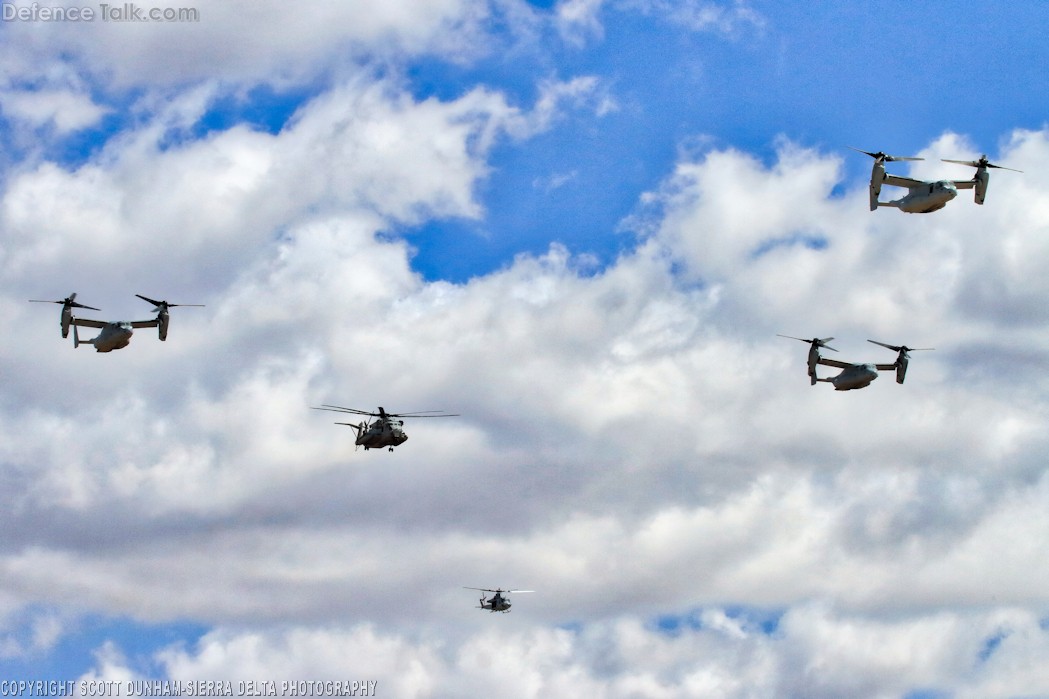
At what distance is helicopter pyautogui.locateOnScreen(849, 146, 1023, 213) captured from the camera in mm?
187750

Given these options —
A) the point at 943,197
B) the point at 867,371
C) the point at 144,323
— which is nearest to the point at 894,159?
the point at 943,197

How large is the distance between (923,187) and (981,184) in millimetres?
9193

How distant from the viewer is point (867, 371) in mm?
199375

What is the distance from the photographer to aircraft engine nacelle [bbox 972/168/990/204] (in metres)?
192

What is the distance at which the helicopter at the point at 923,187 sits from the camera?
188 metres

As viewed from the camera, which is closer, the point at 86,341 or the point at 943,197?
the point at 943,197

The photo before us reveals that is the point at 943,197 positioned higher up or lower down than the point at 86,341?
higher up

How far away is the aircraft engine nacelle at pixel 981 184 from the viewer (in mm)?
192500

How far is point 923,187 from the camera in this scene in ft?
621

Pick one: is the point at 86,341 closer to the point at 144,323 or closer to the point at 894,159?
the point at 144,323

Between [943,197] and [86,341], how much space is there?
116285mm

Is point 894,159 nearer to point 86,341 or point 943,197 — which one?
point 943,197

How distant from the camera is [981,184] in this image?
193 metres

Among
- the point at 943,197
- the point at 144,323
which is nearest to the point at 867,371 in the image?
the point at 943,197
